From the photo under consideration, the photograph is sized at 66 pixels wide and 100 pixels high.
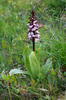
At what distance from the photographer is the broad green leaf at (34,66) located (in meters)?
2.01

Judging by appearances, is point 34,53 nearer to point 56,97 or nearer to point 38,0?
point 56,97

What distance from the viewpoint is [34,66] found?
2.05 metres

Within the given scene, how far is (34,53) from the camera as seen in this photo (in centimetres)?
204

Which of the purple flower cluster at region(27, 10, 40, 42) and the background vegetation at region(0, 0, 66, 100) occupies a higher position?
the purple flower cluster at region(27, 10, 40, 42)

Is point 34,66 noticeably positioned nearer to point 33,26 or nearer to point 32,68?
point 32,68

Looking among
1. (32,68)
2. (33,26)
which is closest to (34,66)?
(32,68)

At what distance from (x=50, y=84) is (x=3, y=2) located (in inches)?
148

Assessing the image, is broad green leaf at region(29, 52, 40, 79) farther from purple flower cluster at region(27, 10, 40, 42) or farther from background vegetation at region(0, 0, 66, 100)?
purple flower cluster at region(27, 10, 40, 42)

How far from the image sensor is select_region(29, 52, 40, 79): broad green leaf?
201 cm

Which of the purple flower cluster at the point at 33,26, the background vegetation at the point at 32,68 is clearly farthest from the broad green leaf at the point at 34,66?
the purple flower cluster at the point at 33,26

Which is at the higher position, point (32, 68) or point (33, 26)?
point (33, 26)

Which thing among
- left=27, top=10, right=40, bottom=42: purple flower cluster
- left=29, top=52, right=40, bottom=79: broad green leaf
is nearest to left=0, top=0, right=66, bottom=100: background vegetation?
left=29, top=52, right=40, bottom=79: broad green leaf

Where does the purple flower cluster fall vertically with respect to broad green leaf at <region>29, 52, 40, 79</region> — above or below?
above

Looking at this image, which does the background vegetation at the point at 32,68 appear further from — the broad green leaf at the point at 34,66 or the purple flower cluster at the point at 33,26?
the purple flower cluster at the point at 33,26
